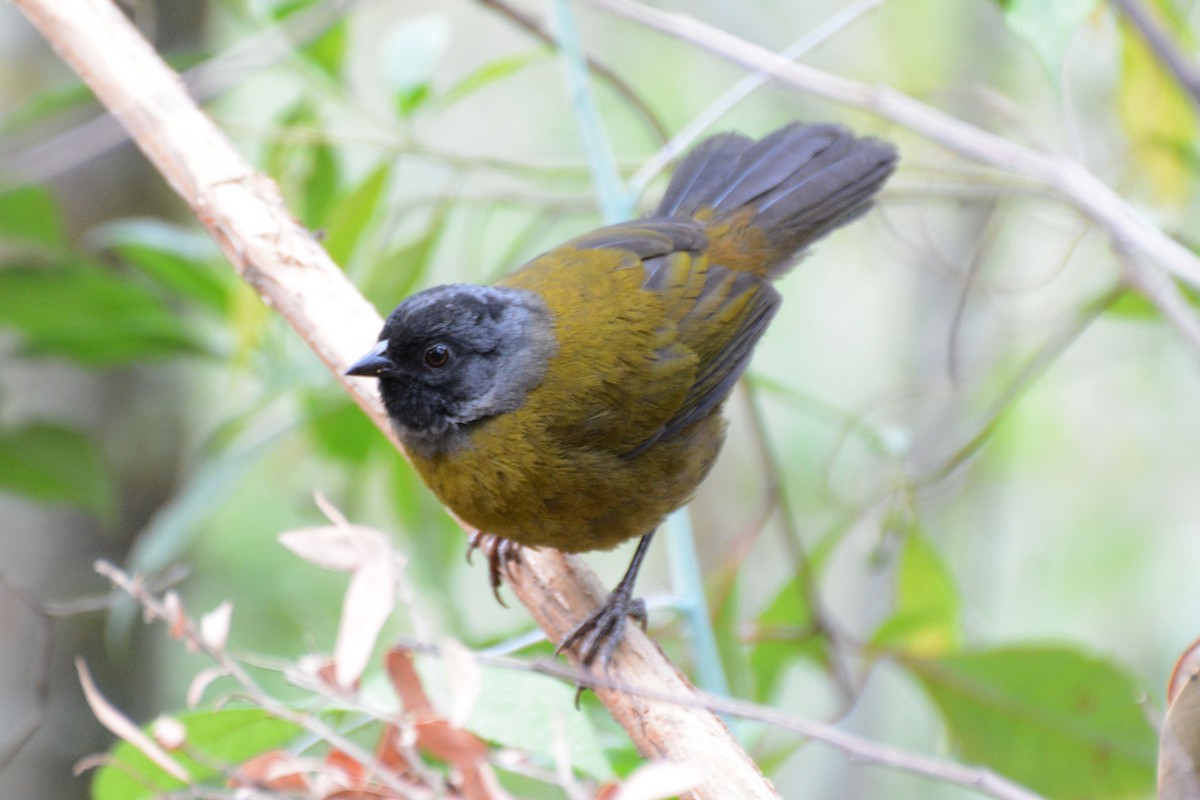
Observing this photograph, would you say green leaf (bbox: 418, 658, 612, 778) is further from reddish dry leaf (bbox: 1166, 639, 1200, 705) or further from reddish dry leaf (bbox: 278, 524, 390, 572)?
reddish dry leaf (bbox: 1166, 639, 1200, 705)

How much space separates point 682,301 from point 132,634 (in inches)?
87.4

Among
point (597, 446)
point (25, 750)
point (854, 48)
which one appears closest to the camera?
point (597, 446)

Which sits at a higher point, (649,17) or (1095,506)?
(649,17)

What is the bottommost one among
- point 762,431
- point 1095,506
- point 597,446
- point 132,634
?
point 1095,506

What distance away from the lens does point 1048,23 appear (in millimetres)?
1846

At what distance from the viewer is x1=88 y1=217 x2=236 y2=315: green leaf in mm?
2982

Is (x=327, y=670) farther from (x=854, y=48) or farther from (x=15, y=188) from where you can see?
(x=854, y=48)

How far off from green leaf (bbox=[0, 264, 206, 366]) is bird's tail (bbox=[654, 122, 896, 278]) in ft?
4.46

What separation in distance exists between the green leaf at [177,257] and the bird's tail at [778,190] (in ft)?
4.03

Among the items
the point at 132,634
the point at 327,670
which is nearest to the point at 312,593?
the point at 132,634

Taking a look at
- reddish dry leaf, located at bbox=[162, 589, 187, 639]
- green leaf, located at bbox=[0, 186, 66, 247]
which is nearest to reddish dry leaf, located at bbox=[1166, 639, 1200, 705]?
reddish dry leaf, located at bbox=[162, 589, 187, 639]

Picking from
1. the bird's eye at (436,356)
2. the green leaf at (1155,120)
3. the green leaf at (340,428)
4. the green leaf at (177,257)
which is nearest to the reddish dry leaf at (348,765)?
the bird's eye at (436,356)

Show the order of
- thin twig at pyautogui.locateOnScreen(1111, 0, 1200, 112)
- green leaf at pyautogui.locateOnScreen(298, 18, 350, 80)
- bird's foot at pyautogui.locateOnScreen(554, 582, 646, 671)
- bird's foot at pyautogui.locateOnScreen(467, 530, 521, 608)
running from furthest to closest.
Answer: green leaf at pyautogui.locateOnScreen(298, 18, 350, 80) → bird's foot at pyautogui.locateOnScreen(467, 530, 521, 608) → bird's foot at pyautogui.locateOnScreen(554, 582, 646, 671) → thin twig at pyautogui.locateOnScreen(1111, 0, 1200, 112)

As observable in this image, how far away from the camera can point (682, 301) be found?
272cm
